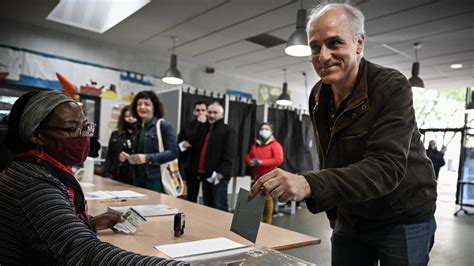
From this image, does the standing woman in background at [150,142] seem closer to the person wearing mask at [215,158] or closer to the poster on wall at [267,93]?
the person wearing mask at [215,158]

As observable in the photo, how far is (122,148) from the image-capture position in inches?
125

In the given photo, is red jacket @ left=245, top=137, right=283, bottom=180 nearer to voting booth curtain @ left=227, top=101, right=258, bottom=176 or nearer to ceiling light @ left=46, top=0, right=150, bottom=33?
voting booth curtain @ left=227, top=101, right=258, bottom=176

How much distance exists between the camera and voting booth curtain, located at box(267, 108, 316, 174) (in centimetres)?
627

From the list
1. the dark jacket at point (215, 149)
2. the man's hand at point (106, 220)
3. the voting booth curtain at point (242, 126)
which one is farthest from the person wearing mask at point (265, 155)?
the man's hand at point (106, 220)

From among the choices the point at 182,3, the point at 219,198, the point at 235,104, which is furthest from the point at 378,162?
the point at 235,104

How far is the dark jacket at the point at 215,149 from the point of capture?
13.0 feet

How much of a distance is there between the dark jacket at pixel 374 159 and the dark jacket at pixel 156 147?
1780mm

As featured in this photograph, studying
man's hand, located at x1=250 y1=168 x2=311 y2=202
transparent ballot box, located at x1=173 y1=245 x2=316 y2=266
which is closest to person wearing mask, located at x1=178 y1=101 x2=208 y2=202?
transparent ballot box, located at x1=173 y1=245 x2=316 y2=266

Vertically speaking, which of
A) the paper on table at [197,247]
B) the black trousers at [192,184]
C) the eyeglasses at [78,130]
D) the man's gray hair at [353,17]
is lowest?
the black trousers at [192,184]

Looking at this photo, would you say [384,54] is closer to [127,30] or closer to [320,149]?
[127,30]

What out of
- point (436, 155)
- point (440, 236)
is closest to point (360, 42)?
point (440, 236)

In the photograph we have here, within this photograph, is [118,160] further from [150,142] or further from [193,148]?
[193,148]

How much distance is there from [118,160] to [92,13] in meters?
3.34

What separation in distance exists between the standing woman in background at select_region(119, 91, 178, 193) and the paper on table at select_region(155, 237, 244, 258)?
5.07ft
